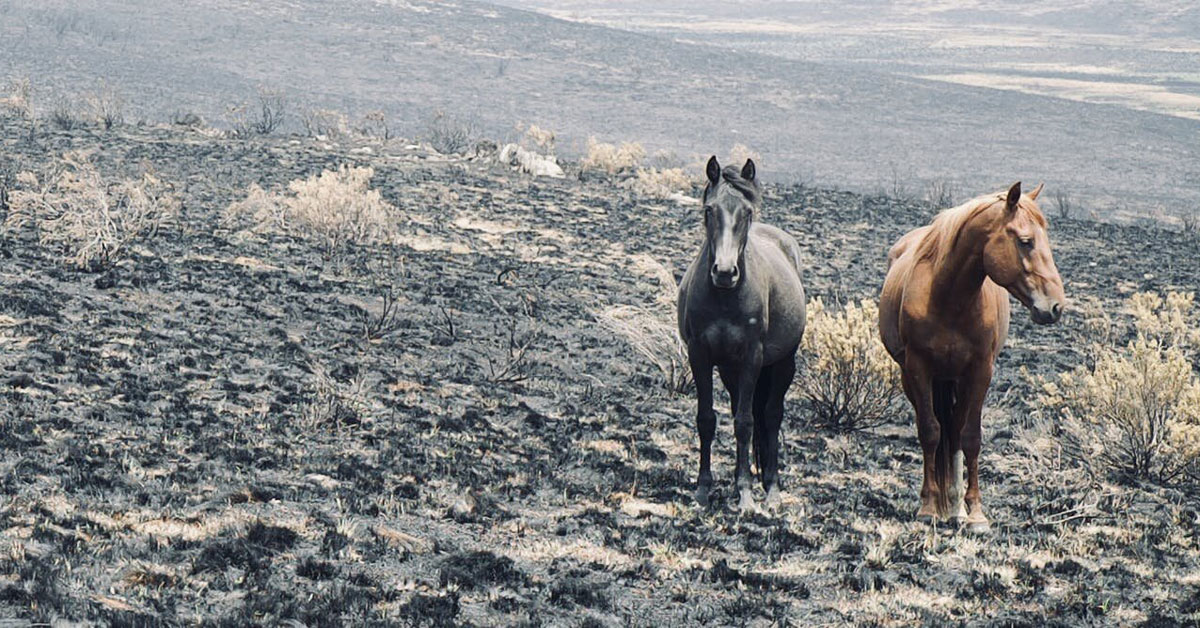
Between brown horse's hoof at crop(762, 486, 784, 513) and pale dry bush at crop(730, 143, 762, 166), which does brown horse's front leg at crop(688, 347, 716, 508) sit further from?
pale dry bush at crop(730, 143, 762, 166)

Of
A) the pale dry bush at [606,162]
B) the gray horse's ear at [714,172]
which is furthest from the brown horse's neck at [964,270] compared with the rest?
the pale dry bush at [606,162]

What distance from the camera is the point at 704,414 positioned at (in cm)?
722

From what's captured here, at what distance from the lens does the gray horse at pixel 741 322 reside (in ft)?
21.5

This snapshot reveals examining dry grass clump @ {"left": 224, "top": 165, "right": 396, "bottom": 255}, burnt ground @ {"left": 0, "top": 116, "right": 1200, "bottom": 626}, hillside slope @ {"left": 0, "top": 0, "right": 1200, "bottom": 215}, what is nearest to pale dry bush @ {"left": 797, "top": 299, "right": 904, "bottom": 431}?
burnt ground @ {"left": 0, "top": 116, "right": 1200, "bottom": 626}

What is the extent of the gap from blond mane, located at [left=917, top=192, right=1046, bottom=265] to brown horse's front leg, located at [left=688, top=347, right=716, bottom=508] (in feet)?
4.60

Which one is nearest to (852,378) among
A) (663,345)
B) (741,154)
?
(663,345)

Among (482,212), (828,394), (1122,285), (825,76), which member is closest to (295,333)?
(828,394)

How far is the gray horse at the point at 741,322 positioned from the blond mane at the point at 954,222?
37.9 inches

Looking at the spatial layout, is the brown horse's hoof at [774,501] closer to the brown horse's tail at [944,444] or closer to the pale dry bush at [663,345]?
the brown horse's tail at [944,444]

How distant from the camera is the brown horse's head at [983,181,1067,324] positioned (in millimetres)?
5816

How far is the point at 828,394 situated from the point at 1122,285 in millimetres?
11249

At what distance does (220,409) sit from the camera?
8.68 metres

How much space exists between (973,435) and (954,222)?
125cm

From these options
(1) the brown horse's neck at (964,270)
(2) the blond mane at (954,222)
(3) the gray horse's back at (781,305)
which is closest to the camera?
(2) the blond mane at (954,222)
